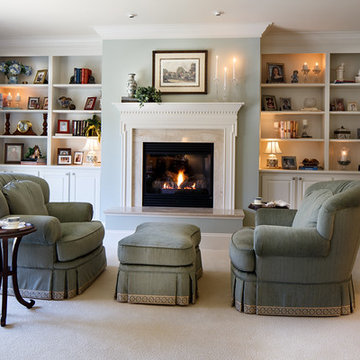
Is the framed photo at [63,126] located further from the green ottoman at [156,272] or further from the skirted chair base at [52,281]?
the green ottoman at [156,272]

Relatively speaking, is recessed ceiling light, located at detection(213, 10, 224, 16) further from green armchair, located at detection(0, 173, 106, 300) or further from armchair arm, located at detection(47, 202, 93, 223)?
green armchair, located at detection(0, 173, 106, 300)

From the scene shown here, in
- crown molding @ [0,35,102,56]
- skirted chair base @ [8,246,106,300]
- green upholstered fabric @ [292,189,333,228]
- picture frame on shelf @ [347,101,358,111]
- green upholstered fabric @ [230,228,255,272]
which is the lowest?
skirted chair base @ [8,246,106,300]

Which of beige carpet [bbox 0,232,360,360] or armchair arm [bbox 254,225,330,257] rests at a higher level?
armchair arm [bbox 254,225,330,257]

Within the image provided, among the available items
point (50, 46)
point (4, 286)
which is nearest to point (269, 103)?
point (50, 46)

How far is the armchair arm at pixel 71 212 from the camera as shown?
139 inches

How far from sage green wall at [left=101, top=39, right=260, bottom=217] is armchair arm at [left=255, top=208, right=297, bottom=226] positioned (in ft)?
5.66

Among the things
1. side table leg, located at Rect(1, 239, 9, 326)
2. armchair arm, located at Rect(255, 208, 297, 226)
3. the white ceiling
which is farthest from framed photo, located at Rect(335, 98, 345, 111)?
side table leg, located at Rect(1, 239, 9, 326)

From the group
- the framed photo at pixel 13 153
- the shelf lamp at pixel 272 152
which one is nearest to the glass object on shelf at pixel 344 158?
the shelf lamp at pixel 272 152

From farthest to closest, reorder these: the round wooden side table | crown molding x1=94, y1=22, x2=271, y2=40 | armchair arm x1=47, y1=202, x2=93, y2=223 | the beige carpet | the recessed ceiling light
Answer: crown molding x1=94, y1=22, x2=271, y2=40 < the recessed ceiling light < armchair arm x1=47, y1=202, x2=93, y2=223 < the round wooden side table < the beige carpet

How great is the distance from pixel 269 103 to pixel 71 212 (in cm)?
→ 324

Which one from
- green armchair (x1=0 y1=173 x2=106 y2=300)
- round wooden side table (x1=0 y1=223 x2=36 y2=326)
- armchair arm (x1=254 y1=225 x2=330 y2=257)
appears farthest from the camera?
green armchair (x1=0 y1=173 x2=106 y2=300)

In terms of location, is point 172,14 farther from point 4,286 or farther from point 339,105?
point 4,286

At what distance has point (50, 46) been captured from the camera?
18.3 ft

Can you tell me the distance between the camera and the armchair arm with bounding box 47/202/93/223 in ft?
11.6
